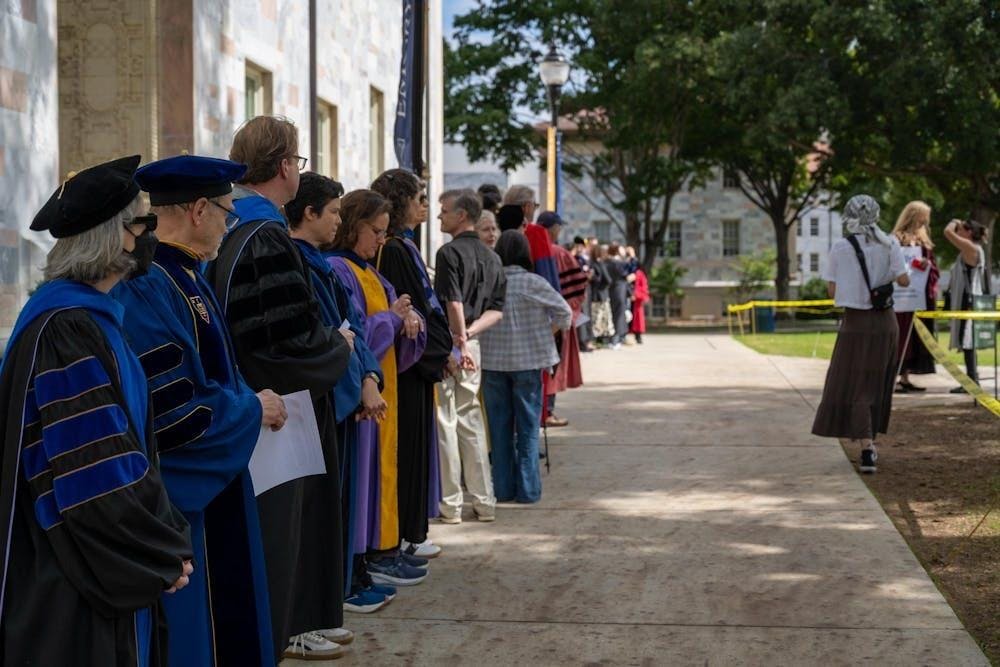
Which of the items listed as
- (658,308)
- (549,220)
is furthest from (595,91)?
(549,220)

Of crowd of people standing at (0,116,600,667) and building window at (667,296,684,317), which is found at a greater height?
crowd of people standing at (0,116,600,667)

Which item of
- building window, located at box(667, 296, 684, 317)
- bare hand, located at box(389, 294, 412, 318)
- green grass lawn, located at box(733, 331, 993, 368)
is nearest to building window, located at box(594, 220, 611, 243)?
building window, located at box(667, 296, 684, 317)

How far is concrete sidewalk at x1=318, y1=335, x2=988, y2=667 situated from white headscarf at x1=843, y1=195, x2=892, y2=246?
1702 millimetres

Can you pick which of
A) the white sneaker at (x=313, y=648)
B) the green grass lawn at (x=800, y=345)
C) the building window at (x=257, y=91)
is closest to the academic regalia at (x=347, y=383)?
the white sneaker at (x=313, y=648)

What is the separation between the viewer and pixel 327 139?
14477mm

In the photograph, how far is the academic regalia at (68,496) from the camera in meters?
3.10

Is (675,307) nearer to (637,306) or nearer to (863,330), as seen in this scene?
(637,306)

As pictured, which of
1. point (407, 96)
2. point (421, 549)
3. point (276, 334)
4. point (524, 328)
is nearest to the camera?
point (276, 334)

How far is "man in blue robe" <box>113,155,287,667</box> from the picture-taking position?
12.3 feet

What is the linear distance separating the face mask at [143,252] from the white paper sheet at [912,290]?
1193 centimetres

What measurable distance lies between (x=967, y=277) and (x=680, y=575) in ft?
31.5

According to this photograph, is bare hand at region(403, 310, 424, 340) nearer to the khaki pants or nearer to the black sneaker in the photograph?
the khaki pants

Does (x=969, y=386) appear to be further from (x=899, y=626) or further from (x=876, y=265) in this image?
(x=899, y=626)

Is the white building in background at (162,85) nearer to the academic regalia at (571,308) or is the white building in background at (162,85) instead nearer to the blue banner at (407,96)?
the blue banner at (407,96)
